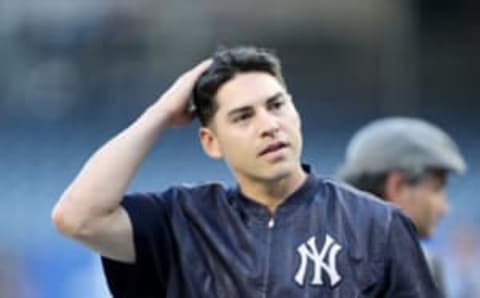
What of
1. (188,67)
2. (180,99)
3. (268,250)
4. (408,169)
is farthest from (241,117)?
(188,67)

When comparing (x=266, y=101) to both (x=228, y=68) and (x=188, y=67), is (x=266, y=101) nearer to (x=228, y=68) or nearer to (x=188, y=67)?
(x=228, y=68)

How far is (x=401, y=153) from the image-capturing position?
14.9 feet

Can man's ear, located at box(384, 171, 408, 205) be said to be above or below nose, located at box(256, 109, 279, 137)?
below

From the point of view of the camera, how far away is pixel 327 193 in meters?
3.29

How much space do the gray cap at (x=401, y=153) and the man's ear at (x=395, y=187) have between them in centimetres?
3

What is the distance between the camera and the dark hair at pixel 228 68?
3293mm

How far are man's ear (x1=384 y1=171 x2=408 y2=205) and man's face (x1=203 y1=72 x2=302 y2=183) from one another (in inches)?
49.9

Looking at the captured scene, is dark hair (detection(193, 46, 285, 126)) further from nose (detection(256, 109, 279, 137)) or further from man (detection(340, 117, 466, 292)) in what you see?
man (detection(340, 117, 466, 292))

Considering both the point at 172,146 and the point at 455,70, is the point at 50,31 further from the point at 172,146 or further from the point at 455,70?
the point at 455,70

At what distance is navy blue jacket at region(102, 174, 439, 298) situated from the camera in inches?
125

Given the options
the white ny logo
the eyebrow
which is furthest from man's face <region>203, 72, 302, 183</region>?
the white ny logo

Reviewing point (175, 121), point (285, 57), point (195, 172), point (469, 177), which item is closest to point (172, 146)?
point (195, 172)

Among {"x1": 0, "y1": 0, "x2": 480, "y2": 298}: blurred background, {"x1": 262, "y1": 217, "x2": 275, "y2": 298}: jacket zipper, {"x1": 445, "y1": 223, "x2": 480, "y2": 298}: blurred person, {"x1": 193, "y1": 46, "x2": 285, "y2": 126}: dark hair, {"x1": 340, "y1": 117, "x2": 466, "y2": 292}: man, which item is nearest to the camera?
{"x1": 262, "y1": 217, "x2": 275, "y2": 298}: jacket zipper

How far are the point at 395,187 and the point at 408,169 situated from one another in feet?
0.20
